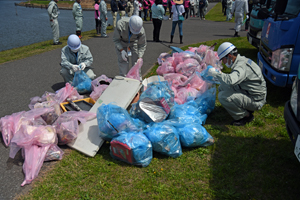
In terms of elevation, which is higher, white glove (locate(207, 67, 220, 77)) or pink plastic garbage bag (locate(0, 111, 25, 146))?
white glove (locate(207, 67, 220, 77))

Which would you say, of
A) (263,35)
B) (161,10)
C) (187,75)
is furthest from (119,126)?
(161,10)

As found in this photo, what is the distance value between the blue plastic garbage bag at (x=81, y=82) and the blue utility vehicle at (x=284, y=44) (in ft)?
11.7

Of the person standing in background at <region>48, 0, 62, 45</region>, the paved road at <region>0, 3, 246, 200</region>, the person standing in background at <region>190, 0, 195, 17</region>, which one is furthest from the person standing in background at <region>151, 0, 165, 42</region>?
the person standing in background at <region>190, 0, 195, 17</region>

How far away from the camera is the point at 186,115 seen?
146 inches

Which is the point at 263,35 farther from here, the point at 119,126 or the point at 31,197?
the point at 31,197

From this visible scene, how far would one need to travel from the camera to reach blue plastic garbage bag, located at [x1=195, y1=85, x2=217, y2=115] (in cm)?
423

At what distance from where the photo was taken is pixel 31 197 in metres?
2.73

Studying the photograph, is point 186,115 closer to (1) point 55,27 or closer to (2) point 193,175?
(2) point 193,175

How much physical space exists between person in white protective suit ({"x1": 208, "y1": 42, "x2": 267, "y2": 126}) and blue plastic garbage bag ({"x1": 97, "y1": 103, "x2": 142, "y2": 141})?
147cm

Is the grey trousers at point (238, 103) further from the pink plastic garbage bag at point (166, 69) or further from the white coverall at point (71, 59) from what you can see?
the white coverall at point (71, 59)

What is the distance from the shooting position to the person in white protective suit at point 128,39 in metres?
4.96

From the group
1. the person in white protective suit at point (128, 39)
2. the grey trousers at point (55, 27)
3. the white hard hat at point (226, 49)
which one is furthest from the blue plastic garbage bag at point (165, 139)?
the grey trousers at point (55, 27)

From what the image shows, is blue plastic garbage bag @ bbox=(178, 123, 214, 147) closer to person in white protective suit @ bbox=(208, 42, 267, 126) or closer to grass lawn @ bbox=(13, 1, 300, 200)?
grass lawn @ bbox=(13, 1, 300, 200)

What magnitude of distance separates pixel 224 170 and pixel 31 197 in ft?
7.40
